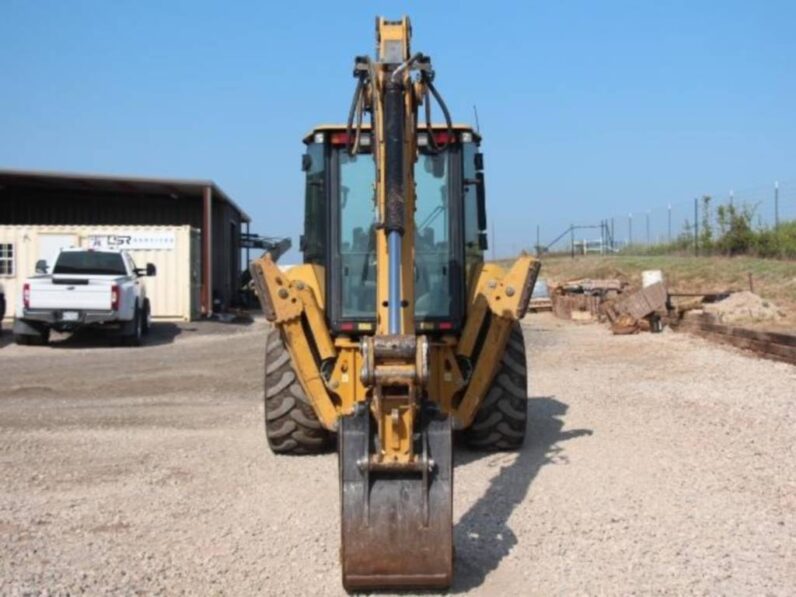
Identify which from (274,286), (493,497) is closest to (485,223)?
(274,286)

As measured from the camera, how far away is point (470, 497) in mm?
6496

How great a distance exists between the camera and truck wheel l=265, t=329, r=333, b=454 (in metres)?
7.95

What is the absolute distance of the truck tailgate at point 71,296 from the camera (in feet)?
59.9

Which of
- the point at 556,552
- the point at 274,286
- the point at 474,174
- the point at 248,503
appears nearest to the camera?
the point at 556,552

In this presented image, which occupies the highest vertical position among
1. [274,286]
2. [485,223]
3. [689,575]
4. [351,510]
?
[485,223]

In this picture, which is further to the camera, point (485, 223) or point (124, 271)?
point (124, 271)

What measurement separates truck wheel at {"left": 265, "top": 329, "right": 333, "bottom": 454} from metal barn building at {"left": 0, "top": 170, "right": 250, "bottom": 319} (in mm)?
17603

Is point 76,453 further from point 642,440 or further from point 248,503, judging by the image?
point 642,440

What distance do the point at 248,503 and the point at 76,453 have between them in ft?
8.05

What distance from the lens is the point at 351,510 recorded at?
471 cm

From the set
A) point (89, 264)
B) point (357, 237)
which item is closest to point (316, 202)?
point (357, 237)

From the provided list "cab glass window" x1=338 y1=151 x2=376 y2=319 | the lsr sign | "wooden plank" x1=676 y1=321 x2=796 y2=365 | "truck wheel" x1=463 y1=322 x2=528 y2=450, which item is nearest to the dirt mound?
"wooden plank" x1=676 y1=321 x2=796 y2=365

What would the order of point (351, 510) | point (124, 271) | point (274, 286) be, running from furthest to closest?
point (124, 271) → point (274, 286) → point (351, 510)

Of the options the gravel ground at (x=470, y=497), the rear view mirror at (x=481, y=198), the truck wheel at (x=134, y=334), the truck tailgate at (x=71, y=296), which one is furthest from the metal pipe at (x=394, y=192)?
the truck wheel at (x=134, y=334)
